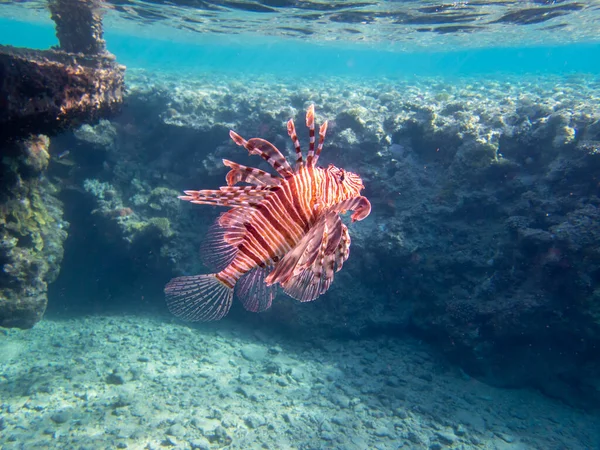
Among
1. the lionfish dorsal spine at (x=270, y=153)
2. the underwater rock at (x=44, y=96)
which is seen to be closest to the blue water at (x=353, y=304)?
the underwater rock at (x=44, y=96)

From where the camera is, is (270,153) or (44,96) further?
(44,96)

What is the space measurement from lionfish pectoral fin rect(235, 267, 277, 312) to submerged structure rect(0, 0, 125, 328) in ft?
10.2

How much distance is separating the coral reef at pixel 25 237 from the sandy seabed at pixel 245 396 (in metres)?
1.23

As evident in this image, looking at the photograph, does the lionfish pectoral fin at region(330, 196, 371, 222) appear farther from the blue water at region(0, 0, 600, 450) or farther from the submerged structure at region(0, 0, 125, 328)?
the blue water at region(0, 0, 600, 450)

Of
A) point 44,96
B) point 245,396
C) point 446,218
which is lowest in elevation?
point 245,396

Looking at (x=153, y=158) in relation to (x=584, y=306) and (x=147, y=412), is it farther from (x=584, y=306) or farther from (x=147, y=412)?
(x=584, y=306)

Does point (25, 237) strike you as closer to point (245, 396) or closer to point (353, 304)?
point (245, 396)

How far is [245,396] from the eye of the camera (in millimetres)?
6250

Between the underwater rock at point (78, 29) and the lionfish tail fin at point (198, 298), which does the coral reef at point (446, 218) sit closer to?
the underwater rock at point (78, 29)

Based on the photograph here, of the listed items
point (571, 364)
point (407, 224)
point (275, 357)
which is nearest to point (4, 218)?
point (275, 357)

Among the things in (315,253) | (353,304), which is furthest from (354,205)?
(353,304)

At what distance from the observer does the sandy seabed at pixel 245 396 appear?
5.40m

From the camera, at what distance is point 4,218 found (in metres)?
5.93

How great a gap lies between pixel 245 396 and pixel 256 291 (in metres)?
4.56
